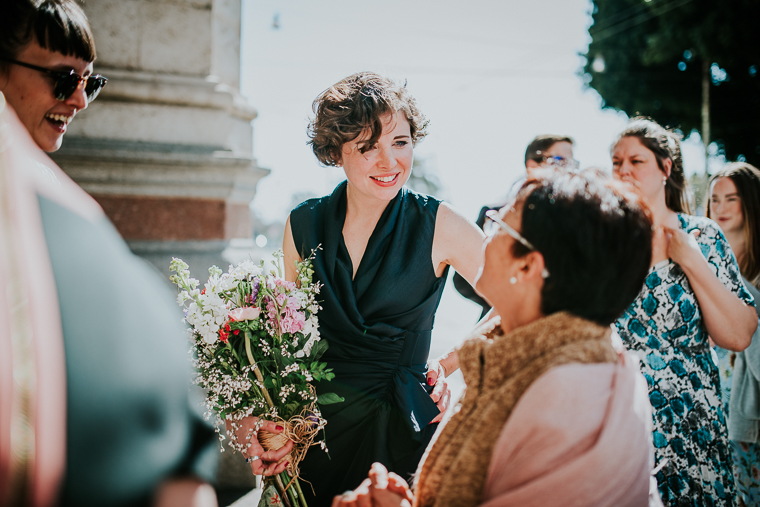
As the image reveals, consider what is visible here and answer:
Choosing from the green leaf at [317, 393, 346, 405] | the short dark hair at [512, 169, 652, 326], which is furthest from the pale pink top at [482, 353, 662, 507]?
the green leaf at [317, 393, 346, 405]

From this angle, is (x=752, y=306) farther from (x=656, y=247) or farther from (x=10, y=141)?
(x=10, y=141)

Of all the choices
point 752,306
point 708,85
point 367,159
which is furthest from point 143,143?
point 708,85

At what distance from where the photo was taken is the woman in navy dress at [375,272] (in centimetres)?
234

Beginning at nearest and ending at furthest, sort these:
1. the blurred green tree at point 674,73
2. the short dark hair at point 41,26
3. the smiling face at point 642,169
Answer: the short dark hair at point 41,26
the smiling face at point 642,169
the blurred green tree at point 674,73

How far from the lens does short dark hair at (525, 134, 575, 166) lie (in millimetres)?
4180

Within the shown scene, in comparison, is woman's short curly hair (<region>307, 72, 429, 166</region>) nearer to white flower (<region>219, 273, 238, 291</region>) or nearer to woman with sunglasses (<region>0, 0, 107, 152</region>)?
white flower (<region>219, 273, 238, 291</region>)

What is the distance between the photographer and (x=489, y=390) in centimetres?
144

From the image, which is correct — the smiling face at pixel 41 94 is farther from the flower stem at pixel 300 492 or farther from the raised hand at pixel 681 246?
the raised hand at pixel 681 246

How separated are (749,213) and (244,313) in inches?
159

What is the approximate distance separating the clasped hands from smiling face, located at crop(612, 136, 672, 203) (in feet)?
7.11

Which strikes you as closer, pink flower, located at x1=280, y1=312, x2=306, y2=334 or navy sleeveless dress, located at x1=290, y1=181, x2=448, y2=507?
pink flower, located at x1=280, y1=312, x2=306, y2=334

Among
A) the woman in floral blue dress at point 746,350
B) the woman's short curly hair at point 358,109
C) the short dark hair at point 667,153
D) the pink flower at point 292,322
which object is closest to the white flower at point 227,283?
the pink flower at point 292,322

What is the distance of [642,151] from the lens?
2916mm

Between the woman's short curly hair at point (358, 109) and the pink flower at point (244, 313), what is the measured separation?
1.03m
